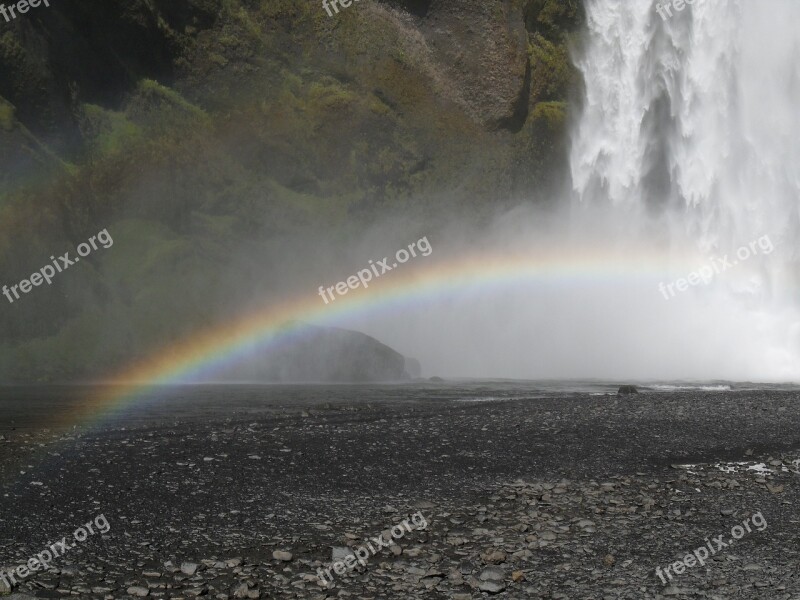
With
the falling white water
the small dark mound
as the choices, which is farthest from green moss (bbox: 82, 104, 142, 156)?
the small dark mound

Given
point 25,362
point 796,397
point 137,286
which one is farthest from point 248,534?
point 137,286

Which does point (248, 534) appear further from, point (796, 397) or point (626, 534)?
point (796, 397)

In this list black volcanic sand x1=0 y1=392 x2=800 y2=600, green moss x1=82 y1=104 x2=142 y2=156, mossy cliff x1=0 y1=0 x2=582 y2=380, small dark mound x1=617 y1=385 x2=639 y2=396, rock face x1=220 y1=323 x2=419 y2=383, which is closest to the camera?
black volcanic sand x1=0 y1=392 x2=800 y2=600

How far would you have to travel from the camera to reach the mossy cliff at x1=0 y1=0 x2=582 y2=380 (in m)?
48.5

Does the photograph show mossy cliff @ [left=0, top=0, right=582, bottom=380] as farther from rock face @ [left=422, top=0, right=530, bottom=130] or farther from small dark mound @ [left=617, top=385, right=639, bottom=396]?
small dark mound @ [left=617, top=385, right=639, bottom=396]

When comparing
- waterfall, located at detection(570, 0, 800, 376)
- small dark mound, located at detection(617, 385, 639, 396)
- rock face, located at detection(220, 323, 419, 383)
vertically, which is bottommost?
small dark mound, located at detection(617, 385, 639, 396)

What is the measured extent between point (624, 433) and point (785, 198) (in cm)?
4151

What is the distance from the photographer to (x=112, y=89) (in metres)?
55.8

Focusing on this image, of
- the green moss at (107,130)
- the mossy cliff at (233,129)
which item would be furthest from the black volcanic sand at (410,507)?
the green moss at (107,130)

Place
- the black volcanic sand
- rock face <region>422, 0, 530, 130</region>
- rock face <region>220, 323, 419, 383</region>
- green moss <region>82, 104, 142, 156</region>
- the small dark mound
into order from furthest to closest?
1. rock face <region>422, 0, 530, 130</region>
2. green moss <region>82, 104, 142, 156</region>
3. rock face <region>220, 323, 419, 383</region>
4. the small dark mound
5. the black volcanic sand

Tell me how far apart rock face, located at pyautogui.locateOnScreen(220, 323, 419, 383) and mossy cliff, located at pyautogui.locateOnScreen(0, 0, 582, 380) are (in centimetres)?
Answer: 705

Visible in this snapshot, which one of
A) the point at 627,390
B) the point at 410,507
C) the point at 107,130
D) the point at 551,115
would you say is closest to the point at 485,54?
the point at 551,115

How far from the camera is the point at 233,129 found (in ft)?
192

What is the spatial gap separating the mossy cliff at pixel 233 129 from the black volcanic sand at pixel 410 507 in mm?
31811
